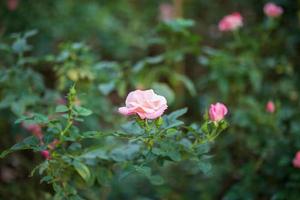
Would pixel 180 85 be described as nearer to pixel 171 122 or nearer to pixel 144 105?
pixel 171 122

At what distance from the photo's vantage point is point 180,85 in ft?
8.95

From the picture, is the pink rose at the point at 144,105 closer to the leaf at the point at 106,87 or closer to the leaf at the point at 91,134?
the leaf at the point at 91,134

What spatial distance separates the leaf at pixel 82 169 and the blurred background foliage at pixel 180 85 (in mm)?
119

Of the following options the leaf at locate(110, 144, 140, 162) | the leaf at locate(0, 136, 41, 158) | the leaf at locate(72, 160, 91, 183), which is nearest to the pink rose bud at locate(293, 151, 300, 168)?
the leaf at locate(110, 144, 140, 162)

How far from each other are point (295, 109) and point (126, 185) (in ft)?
2.63

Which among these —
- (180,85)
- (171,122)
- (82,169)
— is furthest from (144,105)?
(180,85)

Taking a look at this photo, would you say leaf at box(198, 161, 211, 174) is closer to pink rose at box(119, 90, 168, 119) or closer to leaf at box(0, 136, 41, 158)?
pink rose at box(119, 90, 168, 119)

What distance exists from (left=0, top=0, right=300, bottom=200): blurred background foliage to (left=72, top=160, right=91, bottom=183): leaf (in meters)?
0.12

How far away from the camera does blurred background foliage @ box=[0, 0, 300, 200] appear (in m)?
1.72

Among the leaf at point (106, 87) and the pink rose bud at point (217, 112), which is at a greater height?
the leaf at point (106, 87)

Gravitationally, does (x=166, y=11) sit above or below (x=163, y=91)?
above

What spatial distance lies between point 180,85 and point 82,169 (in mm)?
1459

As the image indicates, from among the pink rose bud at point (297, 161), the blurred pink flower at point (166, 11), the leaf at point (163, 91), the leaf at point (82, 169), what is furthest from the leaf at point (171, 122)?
the blurred pink flower at point (166, 11)

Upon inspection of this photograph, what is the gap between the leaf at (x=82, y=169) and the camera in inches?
52.6
